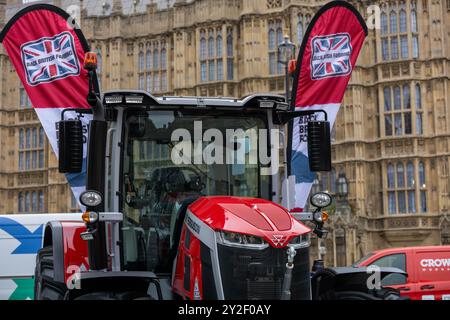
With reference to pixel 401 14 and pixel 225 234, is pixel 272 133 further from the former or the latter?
pixel 401 14

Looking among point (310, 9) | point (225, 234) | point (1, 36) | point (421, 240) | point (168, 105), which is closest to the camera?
point (225, 234)

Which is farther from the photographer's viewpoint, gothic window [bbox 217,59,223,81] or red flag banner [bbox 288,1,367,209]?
gothic window [bbox 217,59,223,81]

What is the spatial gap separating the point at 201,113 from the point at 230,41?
2951 centimetres

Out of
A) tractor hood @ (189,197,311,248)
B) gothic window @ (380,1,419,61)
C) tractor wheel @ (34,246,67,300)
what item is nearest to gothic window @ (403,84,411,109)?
gothic window @ (380,1,419,61)

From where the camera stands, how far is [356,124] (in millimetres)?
32688

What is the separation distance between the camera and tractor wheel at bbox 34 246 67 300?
7.00m

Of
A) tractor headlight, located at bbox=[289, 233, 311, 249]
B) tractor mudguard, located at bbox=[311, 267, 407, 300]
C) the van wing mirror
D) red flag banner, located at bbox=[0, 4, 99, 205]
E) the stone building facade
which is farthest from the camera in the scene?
the stone building facade

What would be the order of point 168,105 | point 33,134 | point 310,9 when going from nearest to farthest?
point 168,105 < point 310,9 < point 33,134

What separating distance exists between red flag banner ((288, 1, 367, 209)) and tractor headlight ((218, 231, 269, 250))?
198 inches

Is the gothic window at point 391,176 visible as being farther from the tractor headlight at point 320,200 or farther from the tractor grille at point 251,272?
the tractor grille at point 251,272

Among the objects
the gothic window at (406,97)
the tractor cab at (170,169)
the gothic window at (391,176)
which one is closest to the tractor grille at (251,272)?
the tractor cab at (170,169)

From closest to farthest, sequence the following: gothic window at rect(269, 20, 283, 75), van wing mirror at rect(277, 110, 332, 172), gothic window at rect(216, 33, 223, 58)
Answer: van wing mirror at rect(277, 110, 332, 172) → gothic window at rect(269, 20, 283, 75) → gothic window at rect(216, 33, 223, 58)

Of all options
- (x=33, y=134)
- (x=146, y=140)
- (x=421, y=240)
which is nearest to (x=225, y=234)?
(x=146, y=140)

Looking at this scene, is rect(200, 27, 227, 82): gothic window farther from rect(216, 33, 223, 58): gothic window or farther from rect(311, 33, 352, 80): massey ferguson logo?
rect(311, 33, 352, 80): massey ferguson logo
